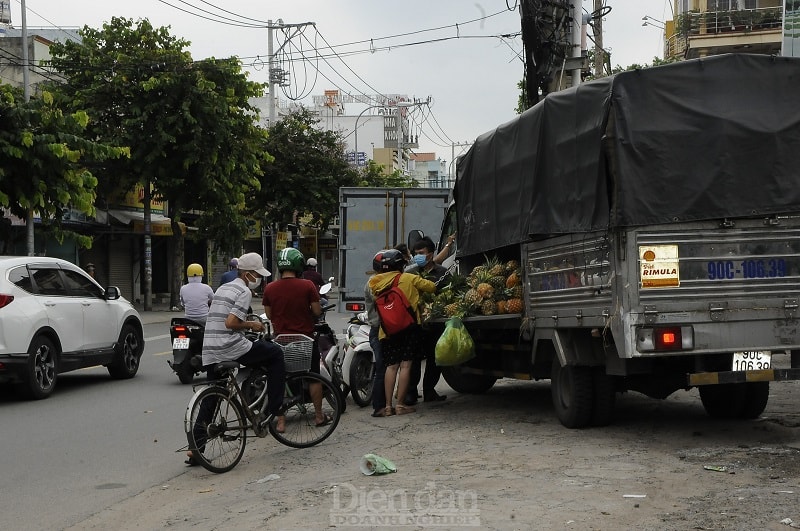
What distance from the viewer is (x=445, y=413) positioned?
35.7 ft

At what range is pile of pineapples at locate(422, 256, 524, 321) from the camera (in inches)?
394

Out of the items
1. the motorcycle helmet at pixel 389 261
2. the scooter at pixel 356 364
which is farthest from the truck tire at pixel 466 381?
the motorcycle helmet at pixel 389 261

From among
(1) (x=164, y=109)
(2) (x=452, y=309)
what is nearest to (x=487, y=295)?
(2) (x=452, y=309)

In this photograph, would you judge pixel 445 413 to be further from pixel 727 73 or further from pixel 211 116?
pixel 211 116

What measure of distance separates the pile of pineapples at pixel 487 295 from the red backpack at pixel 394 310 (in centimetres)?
44

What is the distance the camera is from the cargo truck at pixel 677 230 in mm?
7891

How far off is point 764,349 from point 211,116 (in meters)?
26.9

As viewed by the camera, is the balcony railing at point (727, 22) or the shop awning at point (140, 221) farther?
the shop awning at point (140, 221)

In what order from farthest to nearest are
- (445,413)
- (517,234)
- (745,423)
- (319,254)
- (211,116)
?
(319,254) → (211,116) → (445,413) → (517,234) → (745,423)

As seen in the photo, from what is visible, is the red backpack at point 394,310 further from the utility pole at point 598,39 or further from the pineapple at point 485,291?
the utility pole at point 598,39

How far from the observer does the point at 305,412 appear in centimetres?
905

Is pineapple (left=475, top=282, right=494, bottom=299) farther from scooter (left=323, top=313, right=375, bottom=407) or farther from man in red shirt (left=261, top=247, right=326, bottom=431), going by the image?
scooter (left=323, top=313, right=375, bottom=407)

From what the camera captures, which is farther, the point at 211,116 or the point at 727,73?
the point at 211,116

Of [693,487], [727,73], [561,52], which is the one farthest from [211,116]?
[693,487]
